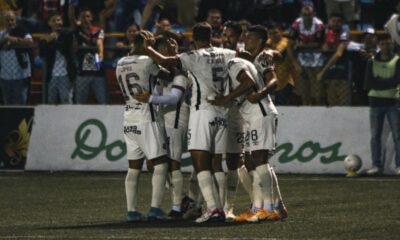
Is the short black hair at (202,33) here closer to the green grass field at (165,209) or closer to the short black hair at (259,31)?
the short black hair at (259,31)

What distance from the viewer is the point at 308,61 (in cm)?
2264

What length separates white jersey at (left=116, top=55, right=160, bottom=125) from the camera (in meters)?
14.5

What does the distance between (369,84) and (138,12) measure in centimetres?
588

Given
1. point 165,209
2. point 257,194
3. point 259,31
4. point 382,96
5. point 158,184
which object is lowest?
point 165,209

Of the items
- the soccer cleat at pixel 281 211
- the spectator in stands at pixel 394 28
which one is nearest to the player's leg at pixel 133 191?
the soccer cleat at pixel 281 211

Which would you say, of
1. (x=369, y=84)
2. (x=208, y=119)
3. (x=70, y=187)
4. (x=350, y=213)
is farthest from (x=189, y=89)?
(x=369, y=84)

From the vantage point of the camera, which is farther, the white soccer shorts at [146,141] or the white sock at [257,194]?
the white soccer shorts at [146,141]

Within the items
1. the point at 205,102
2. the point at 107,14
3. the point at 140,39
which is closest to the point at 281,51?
the point at 107,14

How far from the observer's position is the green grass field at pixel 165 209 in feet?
42.3

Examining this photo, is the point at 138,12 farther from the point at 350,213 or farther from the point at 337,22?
the point at 350,213

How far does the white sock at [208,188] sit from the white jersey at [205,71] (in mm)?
781

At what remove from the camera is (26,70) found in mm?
22922

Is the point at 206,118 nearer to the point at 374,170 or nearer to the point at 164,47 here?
the point at 164,47

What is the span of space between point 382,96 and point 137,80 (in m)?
8.21
